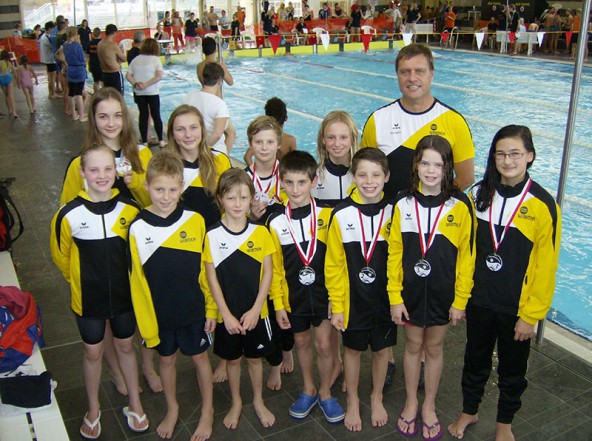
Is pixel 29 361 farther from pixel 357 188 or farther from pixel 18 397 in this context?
pixel 357 188

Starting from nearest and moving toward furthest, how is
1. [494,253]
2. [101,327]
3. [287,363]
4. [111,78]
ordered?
[494,253] → [101,327] → [287,363] → [111,78]

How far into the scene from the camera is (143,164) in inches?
134

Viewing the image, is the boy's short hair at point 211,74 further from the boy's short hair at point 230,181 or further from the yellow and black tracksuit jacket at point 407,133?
the boy's short hair at point 230,181

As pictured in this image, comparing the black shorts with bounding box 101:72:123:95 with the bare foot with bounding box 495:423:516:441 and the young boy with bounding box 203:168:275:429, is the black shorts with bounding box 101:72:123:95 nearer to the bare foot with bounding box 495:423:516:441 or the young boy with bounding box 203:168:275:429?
the young boy with bounding box 203:168:275:429

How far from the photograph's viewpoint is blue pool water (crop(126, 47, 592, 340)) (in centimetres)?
617

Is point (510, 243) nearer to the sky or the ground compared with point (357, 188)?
nearer to the ground

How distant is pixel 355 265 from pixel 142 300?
3.52 ft

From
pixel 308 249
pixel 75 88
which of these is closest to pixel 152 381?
pixel 308 249

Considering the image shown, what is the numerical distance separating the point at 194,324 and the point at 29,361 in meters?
0.92

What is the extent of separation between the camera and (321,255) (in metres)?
3.08

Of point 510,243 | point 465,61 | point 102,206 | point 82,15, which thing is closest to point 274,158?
point 102,206

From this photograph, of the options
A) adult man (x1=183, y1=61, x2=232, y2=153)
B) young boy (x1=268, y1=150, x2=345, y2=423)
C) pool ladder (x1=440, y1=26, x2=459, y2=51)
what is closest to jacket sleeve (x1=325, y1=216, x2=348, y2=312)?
young boy (x1=268, y1=150, x2=345, y2=423)

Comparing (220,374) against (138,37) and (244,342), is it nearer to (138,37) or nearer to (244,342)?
(244,342)

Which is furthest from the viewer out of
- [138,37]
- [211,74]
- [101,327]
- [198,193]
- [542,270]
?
[138,37]
